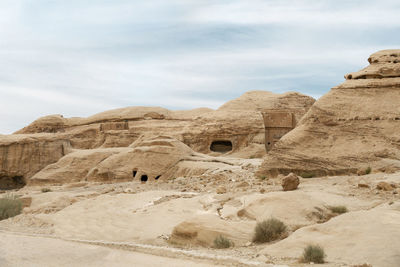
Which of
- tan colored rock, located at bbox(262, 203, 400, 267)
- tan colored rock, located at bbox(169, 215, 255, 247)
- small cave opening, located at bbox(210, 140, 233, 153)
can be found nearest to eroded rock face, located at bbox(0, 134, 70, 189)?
small cave opening, located at bbox(210, 140, 233, 153)

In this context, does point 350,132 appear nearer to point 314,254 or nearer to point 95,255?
point 314,254

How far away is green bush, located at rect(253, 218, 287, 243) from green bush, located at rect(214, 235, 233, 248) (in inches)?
20.1

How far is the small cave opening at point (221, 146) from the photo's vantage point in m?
39.3

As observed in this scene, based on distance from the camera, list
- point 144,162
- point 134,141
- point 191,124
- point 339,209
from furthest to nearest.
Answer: point 191,124 < point 134,141 < point 144,162 < point 339,209

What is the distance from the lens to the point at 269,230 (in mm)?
8883

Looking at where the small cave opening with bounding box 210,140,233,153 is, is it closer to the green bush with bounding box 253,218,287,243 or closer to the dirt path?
the dirt path

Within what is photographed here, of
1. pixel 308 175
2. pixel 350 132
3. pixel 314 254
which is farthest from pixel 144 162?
pixel 314 254

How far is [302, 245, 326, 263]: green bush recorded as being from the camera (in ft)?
23.3

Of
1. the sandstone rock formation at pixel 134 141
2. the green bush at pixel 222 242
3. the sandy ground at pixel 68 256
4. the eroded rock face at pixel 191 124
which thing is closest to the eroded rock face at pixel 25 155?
the sandstone rock formation at pixel 134 141

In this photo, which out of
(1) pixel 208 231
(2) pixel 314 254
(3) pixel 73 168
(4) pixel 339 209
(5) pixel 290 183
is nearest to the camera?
(2) pixel 314 254

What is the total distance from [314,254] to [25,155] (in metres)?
32.3

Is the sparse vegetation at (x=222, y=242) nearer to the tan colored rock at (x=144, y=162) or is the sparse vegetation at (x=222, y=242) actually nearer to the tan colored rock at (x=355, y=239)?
the tan colored rock at (x=355, y=239)

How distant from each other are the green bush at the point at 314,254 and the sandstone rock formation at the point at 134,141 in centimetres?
1652

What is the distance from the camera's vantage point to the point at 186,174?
941 inches
